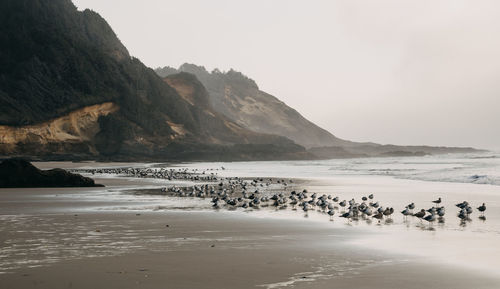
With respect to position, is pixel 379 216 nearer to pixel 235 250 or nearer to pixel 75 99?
pixel 235 250

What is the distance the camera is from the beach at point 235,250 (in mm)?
8523

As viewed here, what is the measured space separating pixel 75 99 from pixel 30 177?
78.5 meters

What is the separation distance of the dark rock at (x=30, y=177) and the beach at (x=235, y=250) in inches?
517

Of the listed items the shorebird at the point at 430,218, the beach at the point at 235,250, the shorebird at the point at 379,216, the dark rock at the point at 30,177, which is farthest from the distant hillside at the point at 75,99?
the shorebird at the point at 430,218

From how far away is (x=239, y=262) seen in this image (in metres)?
10.0

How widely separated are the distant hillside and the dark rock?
62.3 metres

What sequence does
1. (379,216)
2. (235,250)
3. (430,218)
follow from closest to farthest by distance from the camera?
(235,250)
(430,218)
(379,216)

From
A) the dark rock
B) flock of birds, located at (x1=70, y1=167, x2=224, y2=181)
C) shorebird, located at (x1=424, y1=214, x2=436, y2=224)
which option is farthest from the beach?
flock of birds, located at (x1=70, y1=167, x2=224, y2=181)

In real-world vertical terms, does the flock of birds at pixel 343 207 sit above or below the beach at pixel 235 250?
above

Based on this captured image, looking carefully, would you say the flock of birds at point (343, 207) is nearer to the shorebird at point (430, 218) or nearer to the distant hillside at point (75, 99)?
the shorebird at point (430, 218)

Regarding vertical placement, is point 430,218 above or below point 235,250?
above

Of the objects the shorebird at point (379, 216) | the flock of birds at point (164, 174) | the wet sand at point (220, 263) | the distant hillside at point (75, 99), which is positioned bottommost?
the wet sand at point (220, 263)

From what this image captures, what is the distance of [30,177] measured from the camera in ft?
107

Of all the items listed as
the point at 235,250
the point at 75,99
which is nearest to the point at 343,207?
the point at 235,250
